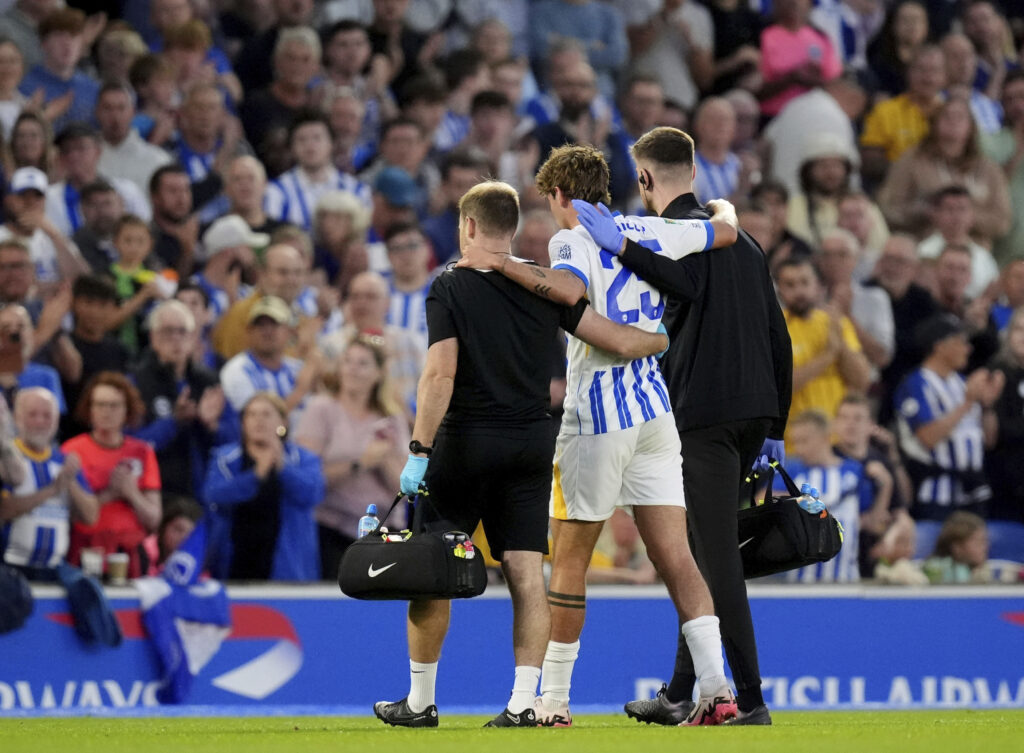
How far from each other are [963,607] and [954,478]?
203cm

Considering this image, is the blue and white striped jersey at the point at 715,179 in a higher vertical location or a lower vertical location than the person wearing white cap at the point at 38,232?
higher

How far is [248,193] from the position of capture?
1195 cm

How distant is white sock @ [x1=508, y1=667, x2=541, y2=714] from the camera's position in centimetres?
645

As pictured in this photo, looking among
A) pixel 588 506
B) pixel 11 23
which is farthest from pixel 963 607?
pixel 11 23

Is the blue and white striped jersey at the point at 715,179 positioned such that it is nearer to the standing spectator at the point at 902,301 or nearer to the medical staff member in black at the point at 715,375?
the standing spectator at the point at 902,301

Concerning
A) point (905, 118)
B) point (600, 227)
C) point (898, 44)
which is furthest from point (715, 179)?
point (600, 227)

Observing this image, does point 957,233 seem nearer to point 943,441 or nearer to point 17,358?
point 943,441

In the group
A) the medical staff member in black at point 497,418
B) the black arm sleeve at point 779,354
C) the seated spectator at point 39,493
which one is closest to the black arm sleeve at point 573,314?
the medical staff member in black at point 497,418

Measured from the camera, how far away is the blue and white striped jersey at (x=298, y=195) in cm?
1245

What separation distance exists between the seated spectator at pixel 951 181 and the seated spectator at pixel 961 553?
157 inches

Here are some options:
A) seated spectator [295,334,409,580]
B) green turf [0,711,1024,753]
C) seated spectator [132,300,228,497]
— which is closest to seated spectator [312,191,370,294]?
seated spectator [295,334,409,580]

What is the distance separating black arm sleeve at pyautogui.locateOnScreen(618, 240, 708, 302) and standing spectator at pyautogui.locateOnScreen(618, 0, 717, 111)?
837 cm

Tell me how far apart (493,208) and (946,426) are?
657 cm

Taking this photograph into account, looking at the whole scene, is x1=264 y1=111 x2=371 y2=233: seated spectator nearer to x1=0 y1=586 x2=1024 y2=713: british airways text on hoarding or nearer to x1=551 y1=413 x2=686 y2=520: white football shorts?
x1=0 y1=586 x2=1024 y2=713: british airways text on hoarding
